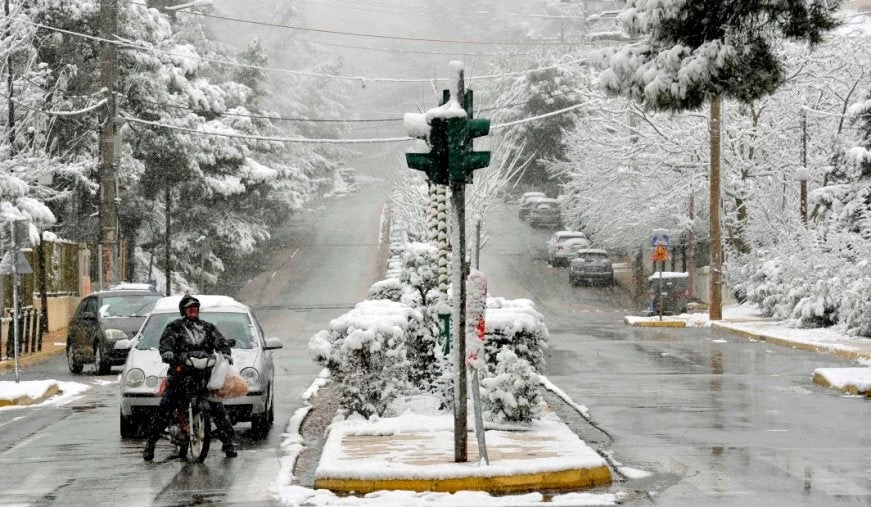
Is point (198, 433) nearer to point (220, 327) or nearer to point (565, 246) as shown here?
point (220, 327)

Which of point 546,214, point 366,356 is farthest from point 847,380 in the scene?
point 546,214

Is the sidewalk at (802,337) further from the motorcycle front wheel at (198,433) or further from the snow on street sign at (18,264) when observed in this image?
the snow on street sign at (18,264)

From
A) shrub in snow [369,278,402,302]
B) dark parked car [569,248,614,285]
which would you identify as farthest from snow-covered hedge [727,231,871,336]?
shrub in snow [369,278,402,302]

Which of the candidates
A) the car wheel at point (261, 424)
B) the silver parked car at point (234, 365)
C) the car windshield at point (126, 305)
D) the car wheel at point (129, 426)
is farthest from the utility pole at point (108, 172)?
the car wheel at point (261, 424)

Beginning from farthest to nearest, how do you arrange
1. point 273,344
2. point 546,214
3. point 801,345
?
1. point 546,214
2. point 801,345
3. point 273,344

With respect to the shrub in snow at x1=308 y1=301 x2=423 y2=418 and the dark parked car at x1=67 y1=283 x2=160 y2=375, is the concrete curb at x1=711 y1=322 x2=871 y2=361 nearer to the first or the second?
the shrub in snow at x1=308 y1=301 x2=423 y2=418

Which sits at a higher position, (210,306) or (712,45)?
(712,45)

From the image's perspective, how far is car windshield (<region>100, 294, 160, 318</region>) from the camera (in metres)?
27.3

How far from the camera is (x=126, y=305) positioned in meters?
27.7

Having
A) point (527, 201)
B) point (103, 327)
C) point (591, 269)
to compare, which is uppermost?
point (527, 201)

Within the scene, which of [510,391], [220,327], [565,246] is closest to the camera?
[510,391]

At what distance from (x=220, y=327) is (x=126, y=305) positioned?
11954mm

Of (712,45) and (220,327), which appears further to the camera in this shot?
(220,327)

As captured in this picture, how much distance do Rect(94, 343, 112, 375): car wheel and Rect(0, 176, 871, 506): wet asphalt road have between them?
1.46ft
